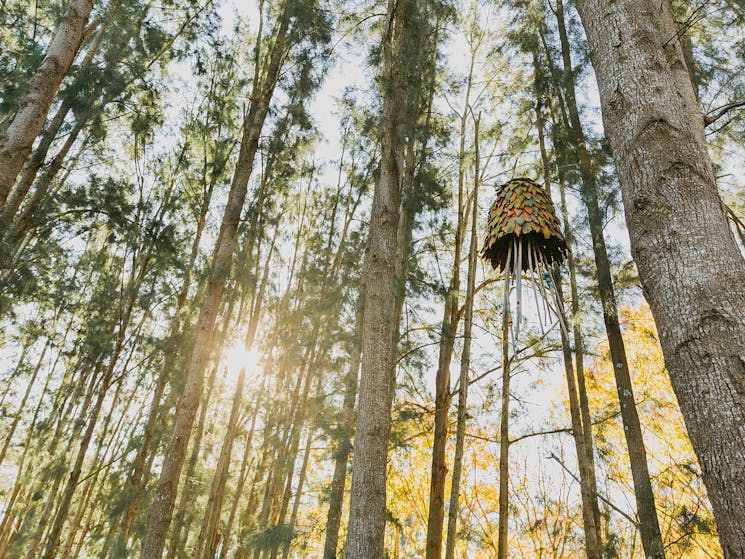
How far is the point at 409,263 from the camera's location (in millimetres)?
6949

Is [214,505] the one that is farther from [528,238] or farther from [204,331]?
[528,238]

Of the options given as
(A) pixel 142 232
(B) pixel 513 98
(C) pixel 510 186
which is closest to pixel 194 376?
(A) pixel 142 232

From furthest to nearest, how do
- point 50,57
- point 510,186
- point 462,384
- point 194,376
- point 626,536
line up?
point 626,536
point 462,384
point 194,376
point 50,57
point 510,186

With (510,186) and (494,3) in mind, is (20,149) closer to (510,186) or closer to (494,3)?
(510,186)

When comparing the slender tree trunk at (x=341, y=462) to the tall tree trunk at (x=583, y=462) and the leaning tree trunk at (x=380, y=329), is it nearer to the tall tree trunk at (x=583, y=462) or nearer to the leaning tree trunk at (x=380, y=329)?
the leaning tree trunk at (x=380, y=329)

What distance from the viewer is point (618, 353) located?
4148 mm

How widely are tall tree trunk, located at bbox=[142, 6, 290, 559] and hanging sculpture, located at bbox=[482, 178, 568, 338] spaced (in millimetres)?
4028

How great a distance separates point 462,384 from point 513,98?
4.31 m

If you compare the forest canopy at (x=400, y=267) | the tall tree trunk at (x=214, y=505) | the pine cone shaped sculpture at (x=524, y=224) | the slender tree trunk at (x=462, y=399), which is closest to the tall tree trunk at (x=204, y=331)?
the forest canopy at (x=400, y=267)

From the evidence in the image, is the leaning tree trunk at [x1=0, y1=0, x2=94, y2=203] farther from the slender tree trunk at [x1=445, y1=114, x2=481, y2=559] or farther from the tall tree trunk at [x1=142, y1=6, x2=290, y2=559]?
the slender tree trunk at [x1=445, y1=114, x2=481, y2=559]

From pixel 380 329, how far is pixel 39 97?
3.22 metres

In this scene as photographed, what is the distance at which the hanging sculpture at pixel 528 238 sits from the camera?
3.63ft

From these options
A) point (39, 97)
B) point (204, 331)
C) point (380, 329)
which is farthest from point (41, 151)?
point (380, 329)

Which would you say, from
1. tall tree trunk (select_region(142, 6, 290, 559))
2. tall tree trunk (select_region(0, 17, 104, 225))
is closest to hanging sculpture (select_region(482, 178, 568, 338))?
tall tree trunk (select_region(142, 6, 290, 559))
